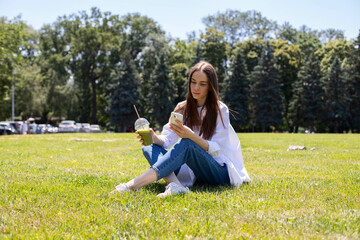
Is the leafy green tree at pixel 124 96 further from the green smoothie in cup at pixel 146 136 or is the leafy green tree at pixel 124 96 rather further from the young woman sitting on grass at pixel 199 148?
the green smoothie in cup at pixel 146 136

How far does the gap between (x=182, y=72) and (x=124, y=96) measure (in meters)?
10.2

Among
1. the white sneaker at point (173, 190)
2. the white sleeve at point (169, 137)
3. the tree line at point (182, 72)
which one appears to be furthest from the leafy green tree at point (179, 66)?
the white sneaker at point (173, 190)

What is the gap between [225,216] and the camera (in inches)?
125

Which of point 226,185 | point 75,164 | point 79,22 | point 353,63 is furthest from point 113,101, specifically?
point 226,185

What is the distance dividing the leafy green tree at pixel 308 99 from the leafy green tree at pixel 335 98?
3.48ft

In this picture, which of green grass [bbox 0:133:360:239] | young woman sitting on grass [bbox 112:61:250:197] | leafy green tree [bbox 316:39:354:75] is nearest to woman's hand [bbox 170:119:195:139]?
young woman sitting on grass [bbox 112:61:250:197]

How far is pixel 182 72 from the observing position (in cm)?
4944

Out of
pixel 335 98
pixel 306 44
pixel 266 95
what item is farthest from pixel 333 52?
pixel 266 95

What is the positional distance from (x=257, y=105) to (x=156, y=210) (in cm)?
4175

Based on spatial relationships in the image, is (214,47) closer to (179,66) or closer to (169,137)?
(179,66)

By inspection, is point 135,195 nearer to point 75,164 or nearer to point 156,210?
point 156,210

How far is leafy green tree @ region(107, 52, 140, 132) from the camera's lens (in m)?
43.3

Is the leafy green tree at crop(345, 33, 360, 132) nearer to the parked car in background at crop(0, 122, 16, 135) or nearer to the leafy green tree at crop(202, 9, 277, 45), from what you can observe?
the leafy green tree at crop(202, 9, 277, 45)

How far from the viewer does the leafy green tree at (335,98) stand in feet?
141
